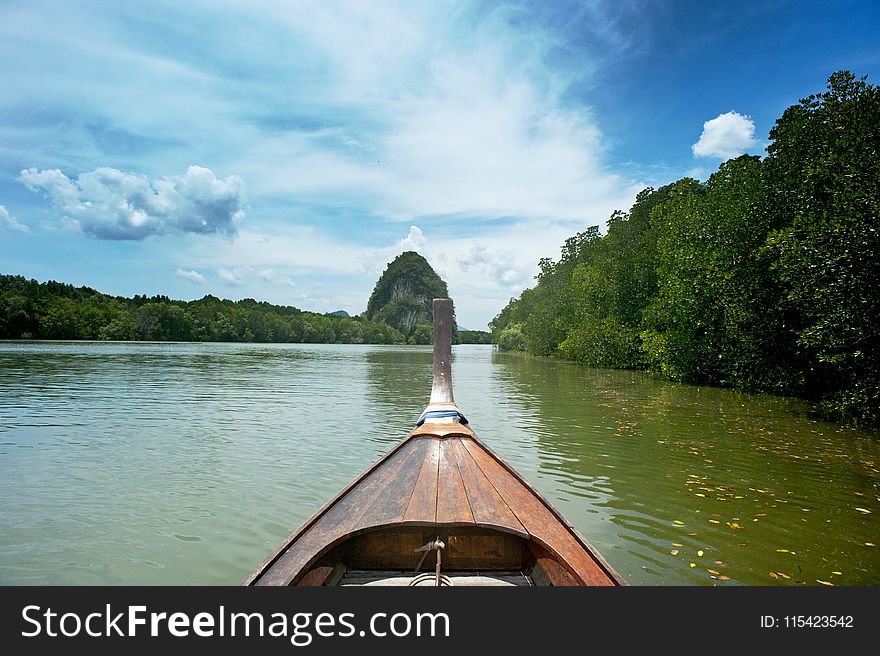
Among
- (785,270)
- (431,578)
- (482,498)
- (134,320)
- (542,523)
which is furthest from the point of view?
(134,320)

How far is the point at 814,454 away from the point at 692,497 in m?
4.07

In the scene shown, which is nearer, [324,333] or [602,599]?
[602,599]

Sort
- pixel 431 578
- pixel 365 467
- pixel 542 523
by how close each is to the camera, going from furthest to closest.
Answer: pixel 365 467 → pixel 542 523 → pixel 431 578

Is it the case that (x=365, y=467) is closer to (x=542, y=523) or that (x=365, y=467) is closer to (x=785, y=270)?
(x=542, y=523)

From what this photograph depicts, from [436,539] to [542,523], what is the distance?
761mm

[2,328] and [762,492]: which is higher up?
[2,328]

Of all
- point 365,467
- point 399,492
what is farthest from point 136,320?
point 399,492

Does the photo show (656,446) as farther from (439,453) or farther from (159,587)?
(159,587)

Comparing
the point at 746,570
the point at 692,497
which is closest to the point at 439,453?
the point at 746,570

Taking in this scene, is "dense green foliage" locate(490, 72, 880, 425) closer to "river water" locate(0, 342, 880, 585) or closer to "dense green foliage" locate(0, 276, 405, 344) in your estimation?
"river water" locate(0, 342, 880, 585)

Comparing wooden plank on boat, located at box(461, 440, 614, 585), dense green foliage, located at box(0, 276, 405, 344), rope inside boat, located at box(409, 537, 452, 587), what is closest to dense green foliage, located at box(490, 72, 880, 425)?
wooden plank on boat, located at box(461, 440, 614, 585)

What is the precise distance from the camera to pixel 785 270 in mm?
12609

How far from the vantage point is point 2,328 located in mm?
64312

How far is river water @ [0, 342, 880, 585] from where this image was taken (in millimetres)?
5062
